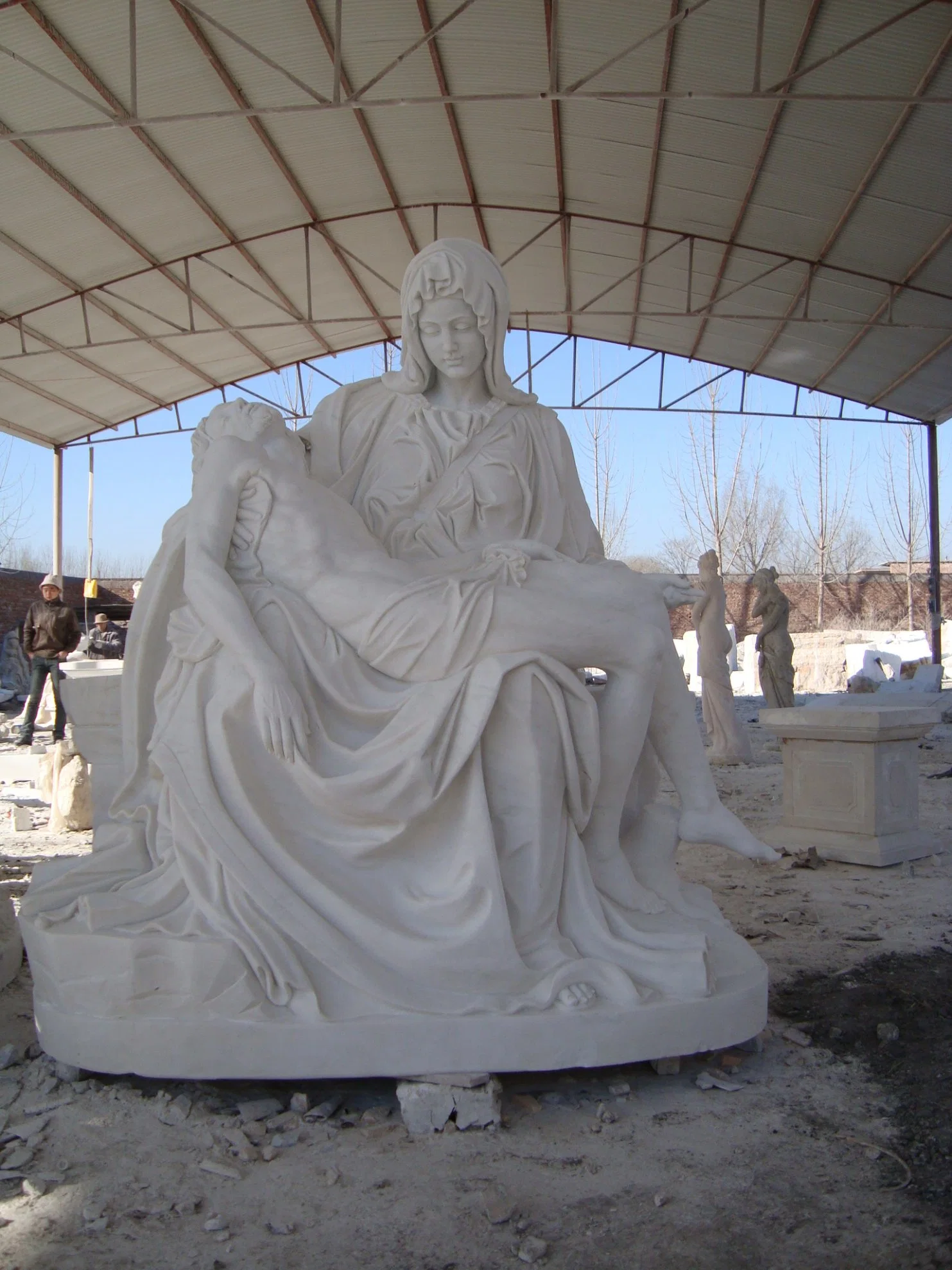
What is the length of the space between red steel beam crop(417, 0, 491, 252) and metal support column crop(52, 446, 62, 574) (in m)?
7.84

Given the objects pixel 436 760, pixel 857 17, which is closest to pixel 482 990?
pixel 436 760

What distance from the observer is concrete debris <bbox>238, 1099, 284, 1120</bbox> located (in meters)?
2.51

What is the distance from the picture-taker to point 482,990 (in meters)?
2.58

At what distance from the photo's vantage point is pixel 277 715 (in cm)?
267

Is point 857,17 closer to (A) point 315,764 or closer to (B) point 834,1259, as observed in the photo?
(A) point 315,764

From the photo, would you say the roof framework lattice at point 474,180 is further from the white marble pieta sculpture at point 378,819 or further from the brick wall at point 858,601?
the brick wall at point 858,601

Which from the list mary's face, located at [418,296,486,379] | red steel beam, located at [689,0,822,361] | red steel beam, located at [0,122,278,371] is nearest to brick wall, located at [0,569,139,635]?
red steel beam, located at [0,122,278,371]

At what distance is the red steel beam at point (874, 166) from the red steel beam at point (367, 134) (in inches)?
164

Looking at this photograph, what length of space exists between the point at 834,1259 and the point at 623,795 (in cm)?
125

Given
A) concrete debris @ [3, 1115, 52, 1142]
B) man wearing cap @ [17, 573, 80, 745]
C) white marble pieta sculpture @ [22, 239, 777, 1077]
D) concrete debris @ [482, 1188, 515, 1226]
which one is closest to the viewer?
concrete debris @ [482, 1188, 515, 1226]

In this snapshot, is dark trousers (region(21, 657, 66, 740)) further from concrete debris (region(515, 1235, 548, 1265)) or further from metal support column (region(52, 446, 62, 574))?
concrete debris (region(515, 1235, 548, 1265))

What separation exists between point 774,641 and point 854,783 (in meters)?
5.13

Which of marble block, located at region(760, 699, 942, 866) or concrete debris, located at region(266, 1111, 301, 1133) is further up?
marble block, located at region(760, 699, 942, 866)

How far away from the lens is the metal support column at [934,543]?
15742 millimetres
